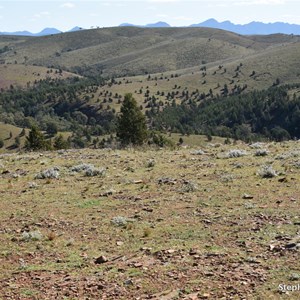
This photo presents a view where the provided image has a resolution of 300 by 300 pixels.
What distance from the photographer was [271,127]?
577 ft

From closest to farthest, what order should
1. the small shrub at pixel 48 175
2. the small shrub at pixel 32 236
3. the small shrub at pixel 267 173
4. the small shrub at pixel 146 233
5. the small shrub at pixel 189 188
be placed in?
the small shrub at pixel 146 233 < the small shrub at pixel 32 236 < the small shrub at pixel 189 188 < the small shrub at pixel 267 173 < the small shrub at pixel 48 175

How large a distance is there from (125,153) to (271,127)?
524ft

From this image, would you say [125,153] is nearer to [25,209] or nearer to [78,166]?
[78,166]

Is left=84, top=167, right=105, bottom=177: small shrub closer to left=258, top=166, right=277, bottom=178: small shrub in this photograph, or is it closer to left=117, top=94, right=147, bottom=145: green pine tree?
left=258, top=166, right=277, bottom=178: small shrub

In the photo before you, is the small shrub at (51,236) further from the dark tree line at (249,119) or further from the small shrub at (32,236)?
the dark tree line at (249,119)

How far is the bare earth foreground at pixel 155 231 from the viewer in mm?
8922

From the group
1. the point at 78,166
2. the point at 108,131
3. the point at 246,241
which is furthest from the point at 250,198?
the point at 108,131

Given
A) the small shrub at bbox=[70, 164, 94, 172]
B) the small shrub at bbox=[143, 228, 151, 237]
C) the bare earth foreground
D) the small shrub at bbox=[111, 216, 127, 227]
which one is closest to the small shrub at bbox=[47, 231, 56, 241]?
the bare earth foreground

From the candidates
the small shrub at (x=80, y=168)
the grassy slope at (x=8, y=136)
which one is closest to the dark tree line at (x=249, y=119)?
the grassy slope at (x=8, y=136)

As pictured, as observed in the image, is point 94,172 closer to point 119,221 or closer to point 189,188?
point 189,188

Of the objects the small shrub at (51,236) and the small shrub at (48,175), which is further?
the small shrub at (48,175)

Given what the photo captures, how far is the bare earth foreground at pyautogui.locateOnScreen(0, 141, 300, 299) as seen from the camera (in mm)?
8922

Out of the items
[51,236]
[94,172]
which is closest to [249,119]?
[94,172]

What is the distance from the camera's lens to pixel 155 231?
12266mm
